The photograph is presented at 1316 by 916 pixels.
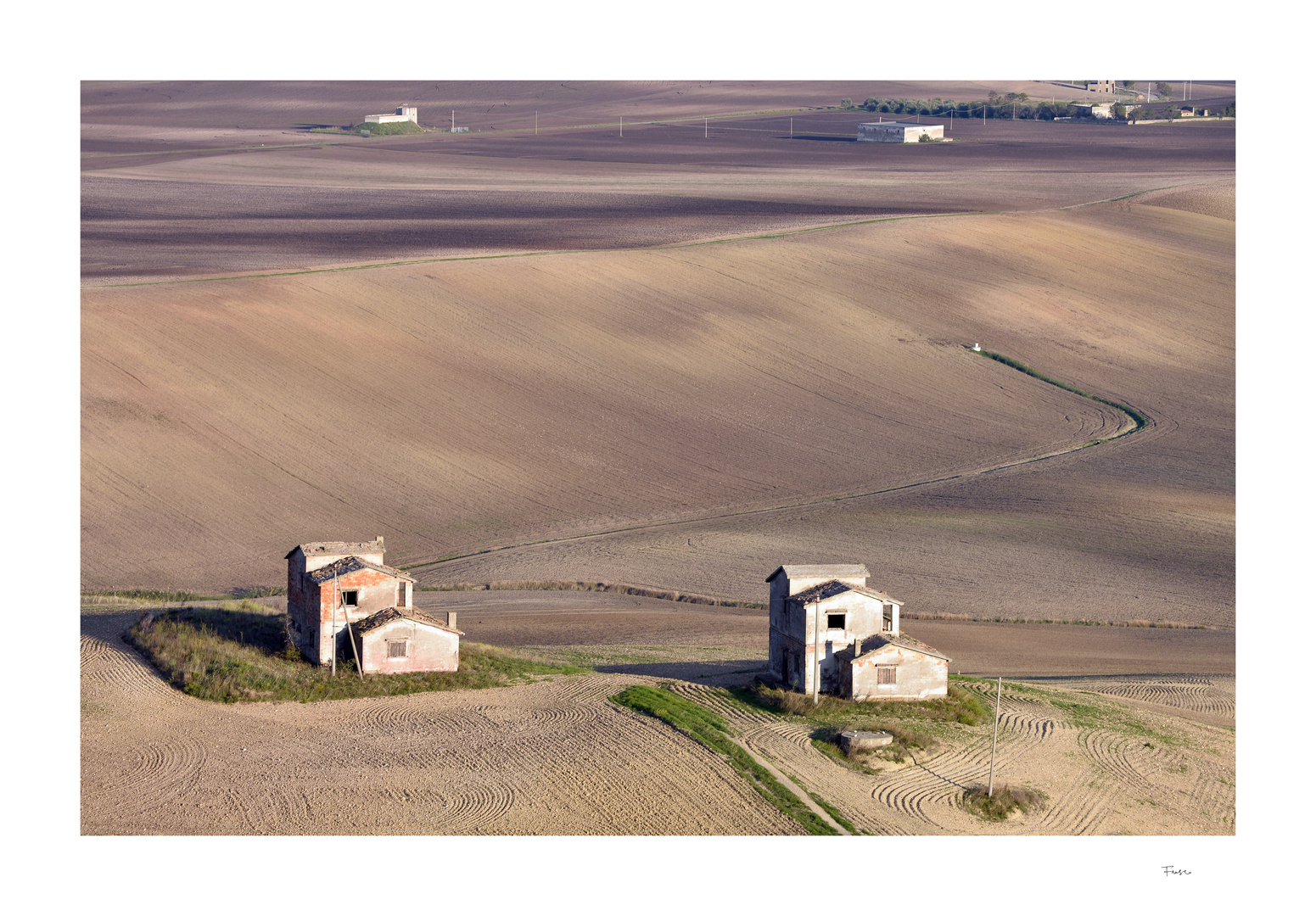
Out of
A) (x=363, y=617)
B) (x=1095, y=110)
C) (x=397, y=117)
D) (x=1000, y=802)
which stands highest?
(x=1095, y=110)

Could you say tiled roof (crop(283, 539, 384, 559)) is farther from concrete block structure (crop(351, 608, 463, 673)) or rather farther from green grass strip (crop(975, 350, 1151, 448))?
green grass strip (crop(975, 350, 1151, 448))

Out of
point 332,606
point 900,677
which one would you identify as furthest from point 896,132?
point 332,606

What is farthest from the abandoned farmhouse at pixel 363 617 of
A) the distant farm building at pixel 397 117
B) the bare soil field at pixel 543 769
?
the distant farm building at pixel 397 117

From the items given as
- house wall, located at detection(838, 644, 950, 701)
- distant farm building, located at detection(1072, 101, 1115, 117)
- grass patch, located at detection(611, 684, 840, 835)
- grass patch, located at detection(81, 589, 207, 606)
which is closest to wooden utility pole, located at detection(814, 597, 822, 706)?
house wall, located at detection(838, 644, 950, 701)

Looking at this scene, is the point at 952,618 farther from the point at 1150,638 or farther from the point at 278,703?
the point at 278,703

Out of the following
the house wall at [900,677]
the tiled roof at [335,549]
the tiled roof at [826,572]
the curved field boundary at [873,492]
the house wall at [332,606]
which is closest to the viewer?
the house wall at [900,677]

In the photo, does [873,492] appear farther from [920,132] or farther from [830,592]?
[920,132]

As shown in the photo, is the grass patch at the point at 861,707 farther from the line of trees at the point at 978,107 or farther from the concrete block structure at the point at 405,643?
the line of trees at the point at 978,107

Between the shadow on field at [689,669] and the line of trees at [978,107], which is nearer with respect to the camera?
the shadow on field at [689,669]
